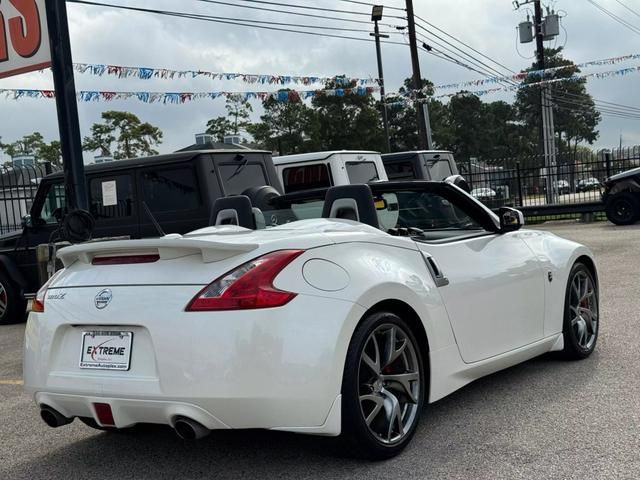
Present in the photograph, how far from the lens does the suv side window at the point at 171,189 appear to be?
8297 mm

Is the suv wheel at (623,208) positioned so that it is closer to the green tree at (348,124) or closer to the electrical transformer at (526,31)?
the electrical transformer at (526,31)

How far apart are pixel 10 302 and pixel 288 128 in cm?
5729

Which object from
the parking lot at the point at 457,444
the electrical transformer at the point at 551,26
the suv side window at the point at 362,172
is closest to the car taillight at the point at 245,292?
the parking lot at the point at 457,444

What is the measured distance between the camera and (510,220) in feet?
15.1

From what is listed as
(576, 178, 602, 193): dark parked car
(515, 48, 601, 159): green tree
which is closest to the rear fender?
(576, 178, 602, 193): dark parked car

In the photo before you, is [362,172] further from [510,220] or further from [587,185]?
[587,185]

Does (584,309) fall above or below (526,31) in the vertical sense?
below

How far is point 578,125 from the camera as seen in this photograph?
100m

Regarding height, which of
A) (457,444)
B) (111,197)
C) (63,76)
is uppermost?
(63,76)

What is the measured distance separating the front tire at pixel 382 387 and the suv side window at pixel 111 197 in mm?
5950

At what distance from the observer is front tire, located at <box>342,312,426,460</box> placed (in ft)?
10.5

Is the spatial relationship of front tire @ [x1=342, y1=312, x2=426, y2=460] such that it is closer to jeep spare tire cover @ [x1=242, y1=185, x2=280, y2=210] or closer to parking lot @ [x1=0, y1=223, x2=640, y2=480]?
parking lot @ [x1=0, y1=223, x2=640, y2=480]

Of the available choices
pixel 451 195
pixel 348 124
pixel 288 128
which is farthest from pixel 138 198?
pixel 348 124

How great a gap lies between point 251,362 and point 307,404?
0.30 metres
